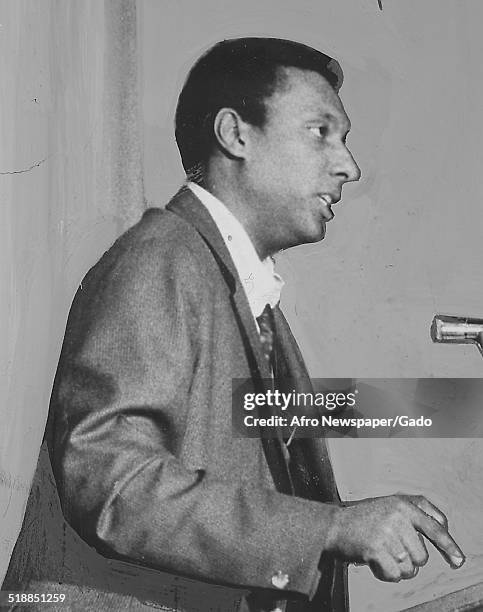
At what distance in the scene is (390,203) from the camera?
2719 millimetres

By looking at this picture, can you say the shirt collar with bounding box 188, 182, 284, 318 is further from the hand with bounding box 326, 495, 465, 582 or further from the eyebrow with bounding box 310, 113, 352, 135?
the hand with bounding box 326, 495, 465, 582

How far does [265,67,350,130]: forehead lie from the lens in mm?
2619

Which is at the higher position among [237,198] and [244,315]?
[237,198]

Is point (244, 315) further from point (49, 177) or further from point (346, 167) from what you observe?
point (49, 177)

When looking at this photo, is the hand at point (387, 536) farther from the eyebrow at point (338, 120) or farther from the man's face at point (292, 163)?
the eyebrow at point (338, 120)

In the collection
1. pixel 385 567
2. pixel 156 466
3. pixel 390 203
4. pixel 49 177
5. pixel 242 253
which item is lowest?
pixel 385 567

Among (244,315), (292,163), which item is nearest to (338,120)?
(292,163)

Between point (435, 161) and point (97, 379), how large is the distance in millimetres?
999

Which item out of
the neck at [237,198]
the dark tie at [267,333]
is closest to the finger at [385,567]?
the dark tie at [267,333]

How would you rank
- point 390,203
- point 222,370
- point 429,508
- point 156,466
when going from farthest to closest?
point 390,203 → point 429,508 → point 222,370 → point 156,466

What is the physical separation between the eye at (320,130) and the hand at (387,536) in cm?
87

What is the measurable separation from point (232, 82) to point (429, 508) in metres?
1.12

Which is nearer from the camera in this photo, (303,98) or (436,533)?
(436,533)

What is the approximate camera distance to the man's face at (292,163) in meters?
2.61
